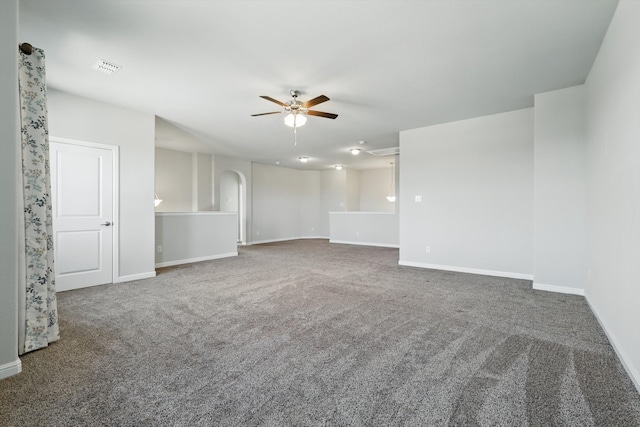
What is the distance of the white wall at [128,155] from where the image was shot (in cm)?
406

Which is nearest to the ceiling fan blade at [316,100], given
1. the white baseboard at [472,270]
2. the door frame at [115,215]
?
the door frame at [115,215]

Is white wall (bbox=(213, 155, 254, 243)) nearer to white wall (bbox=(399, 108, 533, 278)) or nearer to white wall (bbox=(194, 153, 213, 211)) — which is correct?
white wall (bbox=(194, 153, 213, 211))

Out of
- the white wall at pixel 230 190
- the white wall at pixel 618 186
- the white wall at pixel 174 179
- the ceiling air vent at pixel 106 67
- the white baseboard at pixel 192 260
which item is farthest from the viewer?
the white wall at pixel 230 190

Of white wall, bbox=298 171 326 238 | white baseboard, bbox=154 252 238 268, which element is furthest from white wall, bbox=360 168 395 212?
white baseboard, bbox=154 252 238 268

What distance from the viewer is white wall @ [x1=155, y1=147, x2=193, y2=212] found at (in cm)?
761

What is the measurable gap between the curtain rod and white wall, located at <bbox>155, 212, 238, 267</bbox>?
3707 millimetres

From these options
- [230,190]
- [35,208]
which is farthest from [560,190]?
[230,190]

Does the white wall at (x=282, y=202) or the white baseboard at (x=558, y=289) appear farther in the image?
the white wall at (x=282, y=202)

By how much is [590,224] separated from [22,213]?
5.50 metres

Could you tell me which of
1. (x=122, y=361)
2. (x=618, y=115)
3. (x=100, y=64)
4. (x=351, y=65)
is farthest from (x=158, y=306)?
(x=618, y=115)

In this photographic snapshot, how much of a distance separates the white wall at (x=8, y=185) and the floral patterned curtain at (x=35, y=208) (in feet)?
1.28

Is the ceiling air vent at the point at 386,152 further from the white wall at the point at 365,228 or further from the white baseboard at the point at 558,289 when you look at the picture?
the white baseboard at the point at 558,289

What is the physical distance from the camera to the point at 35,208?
92.9 inches

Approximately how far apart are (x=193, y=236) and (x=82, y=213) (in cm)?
230
